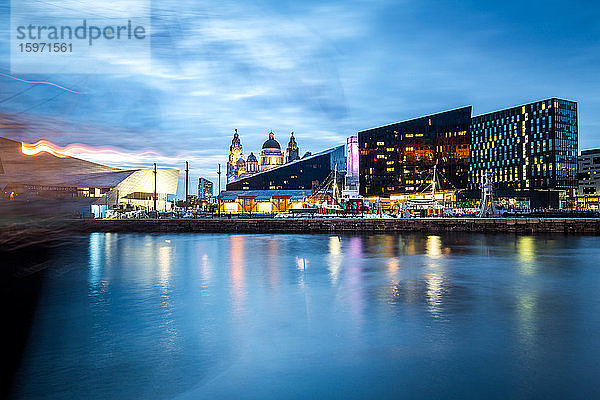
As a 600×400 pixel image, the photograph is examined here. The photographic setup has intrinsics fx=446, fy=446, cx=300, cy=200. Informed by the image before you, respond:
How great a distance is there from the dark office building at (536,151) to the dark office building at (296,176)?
4912 cm

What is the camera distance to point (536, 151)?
130 m

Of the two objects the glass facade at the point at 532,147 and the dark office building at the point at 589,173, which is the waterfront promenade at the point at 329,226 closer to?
the glass facade at the point at 532,147

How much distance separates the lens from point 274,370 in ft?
31.2

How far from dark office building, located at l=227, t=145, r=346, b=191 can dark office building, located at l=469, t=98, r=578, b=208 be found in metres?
49.1

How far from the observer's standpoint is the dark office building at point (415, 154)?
378ft

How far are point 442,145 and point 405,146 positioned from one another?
995 centimetres

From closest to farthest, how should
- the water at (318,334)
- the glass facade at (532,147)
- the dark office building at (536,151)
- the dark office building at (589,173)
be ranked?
the water at (318,334), the dark office building at (536,151), the glass facade at (532,147), the dark office building at (589,173)

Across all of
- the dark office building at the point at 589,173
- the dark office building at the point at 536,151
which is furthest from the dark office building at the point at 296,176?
the dark office building at the point at 589,173

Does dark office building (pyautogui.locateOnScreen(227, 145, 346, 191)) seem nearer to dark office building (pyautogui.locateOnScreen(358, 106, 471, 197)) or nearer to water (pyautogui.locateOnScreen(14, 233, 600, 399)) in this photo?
dark office building (pyautogui.locateOnScreen(358, 106, 471, 197))

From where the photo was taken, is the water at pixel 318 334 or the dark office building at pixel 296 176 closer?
the water at pixel 318 334

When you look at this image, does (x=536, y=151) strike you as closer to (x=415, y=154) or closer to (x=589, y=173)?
(x=415, y=154)

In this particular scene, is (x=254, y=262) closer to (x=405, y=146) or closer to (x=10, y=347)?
(x=10, y=347)

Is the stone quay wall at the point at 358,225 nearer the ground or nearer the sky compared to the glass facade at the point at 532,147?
nearer the ground

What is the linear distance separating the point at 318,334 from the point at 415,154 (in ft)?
373
